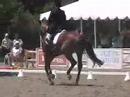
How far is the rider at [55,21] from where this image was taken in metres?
17.3

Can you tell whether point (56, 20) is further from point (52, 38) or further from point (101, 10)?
point (101, 10)

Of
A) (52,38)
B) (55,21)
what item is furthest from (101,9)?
(55,21)

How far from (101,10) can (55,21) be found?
1330 cm

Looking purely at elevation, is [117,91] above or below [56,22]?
below

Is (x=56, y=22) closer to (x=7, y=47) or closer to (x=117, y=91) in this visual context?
(x=117, y=91)

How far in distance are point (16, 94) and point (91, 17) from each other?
16.3 meters

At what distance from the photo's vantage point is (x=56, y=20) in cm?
1738

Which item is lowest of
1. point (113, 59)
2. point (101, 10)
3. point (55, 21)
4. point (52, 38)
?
point (113, 59)

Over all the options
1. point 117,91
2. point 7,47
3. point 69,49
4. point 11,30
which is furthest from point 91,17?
point 11,30

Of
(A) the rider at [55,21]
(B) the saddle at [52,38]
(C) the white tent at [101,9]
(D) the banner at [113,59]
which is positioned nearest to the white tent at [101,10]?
(C) the white tent at [101,9]

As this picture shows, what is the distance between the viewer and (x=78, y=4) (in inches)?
1264

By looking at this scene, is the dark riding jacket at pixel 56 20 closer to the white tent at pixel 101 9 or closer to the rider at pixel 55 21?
the rider at pixel 55 21

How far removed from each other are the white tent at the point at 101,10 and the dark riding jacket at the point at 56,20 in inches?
497

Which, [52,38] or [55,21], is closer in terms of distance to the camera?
[55,21]
